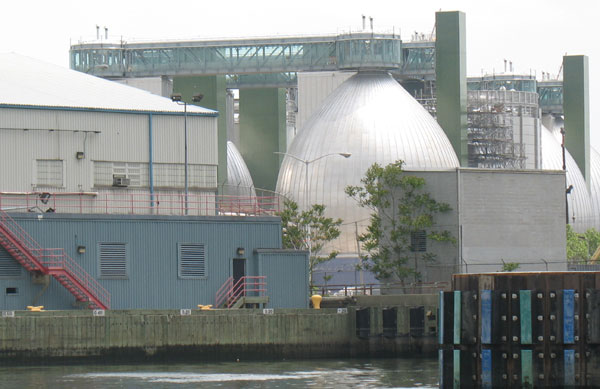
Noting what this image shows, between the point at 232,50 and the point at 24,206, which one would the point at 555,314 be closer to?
the point at 24,206

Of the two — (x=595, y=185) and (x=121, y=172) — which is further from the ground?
(x=121, y=172)

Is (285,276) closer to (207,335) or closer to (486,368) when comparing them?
(207,335)

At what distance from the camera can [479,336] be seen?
38.8 metres

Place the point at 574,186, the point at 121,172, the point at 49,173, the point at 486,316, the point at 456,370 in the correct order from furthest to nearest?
the point at 574,186, the point at 121,172, the point at 49,173, the point at 456,370, the point at 486,316

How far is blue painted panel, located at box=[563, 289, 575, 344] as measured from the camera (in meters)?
37.8

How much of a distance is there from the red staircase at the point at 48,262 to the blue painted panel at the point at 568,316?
1187 inches

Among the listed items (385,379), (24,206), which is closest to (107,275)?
(24,206)

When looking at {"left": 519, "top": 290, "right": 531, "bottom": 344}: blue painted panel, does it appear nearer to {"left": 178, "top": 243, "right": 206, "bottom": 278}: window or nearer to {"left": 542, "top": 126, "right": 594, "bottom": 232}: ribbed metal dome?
{"left": 178, "top": 243, "right": 206, "bottom": 278}: window

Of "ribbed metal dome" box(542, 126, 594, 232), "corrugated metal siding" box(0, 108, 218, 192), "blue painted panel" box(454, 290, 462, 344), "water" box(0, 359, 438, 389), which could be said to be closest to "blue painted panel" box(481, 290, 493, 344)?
"blue painted panel" box(454, 290, 462, 344)

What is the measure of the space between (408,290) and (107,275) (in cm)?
2098

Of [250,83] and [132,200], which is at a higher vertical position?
[250,83]

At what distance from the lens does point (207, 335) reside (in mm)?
61031

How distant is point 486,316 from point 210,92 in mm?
81157

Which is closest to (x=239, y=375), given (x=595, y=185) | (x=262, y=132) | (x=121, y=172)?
(x=121, y=172)
